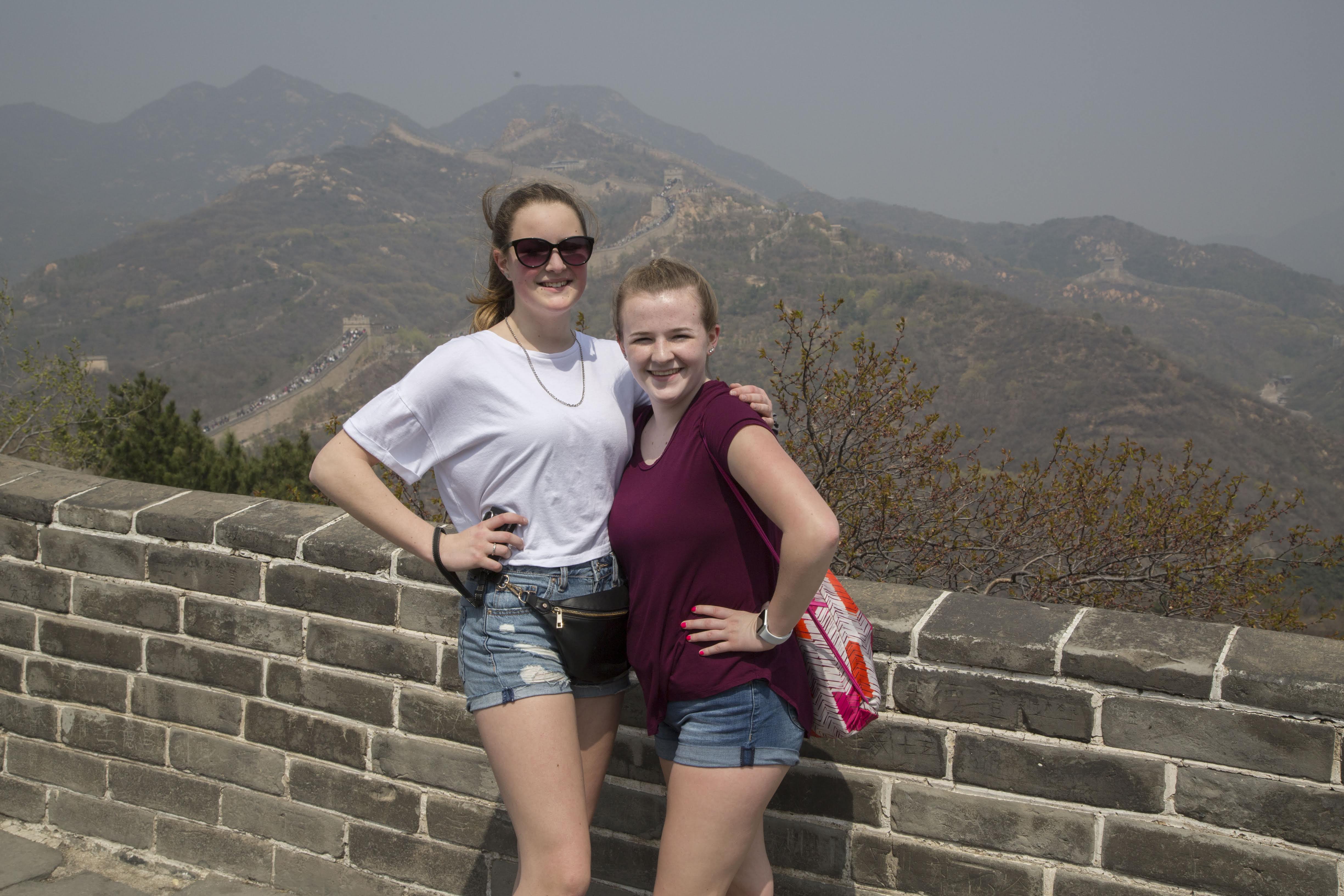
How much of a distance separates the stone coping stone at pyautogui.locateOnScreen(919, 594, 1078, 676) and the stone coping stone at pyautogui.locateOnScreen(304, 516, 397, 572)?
1269 millimetres

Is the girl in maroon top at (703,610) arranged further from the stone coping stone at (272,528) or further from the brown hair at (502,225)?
the stone coping stone at (272,528)

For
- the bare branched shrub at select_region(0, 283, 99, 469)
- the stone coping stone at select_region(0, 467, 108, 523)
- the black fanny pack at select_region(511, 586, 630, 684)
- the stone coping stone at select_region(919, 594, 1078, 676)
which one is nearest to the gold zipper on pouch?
the black fanny pack at select_region(511, 586, 630, 684)

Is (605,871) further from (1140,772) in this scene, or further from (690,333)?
(690,333)

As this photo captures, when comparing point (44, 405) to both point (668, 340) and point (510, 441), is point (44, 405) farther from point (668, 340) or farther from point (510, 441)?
point (668, 340)

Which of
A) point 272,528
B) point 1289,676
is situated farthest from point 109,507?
point 1289,676

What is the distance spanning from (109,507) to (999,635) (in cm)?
233

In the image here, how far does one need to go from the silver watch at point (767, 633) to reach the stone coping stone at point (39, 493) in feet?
7.19

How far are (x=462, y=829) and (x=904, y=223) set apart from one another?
190562 millimetres

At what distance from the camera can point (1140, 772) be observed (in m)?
1.75

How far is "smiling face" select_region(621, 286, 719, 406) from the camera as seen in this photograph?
1589mm

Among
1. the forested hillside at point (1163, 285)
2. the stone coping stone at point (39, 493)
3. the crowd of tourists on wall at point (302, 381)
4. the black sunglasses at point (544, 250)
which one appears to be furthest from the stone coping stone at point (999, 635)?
the forested hillside at point (1163, 285)

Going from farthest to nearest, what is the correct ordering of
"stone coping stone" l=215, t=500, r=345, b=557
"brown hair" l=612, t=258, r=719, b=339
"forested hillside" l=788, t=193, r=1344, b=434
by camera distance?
"forested hillside" l=788, t=193, r=1344, b=434, "stone coping stone" l=215, t=500, r=345, b=557, "brown hair" l=612, t=258, r=719, b=339

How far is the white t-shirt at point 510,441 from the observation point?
1650mm

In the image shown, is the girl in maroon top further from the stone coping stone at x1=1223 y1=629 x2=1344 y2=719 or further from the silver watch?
the stone coping stone at x1=1223 y1=629 x2=1344 y2=719
